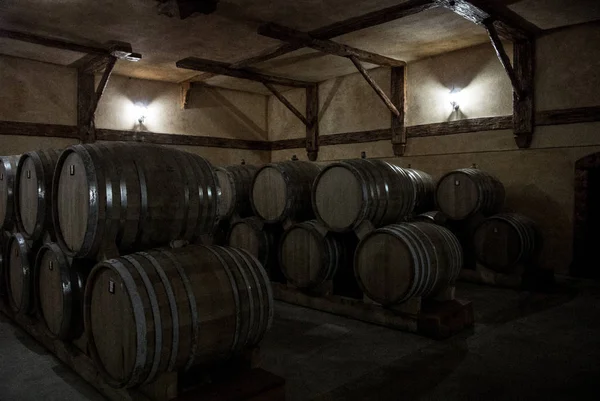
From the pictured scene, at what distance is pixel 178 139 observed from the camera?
35.7ft

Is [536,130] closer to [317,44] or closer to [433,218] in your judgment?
[433,218]

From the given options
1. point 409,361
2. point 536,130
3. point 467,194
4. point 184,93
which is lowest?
point 409,361

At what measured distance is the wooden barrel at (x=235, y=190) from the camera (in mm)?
6250

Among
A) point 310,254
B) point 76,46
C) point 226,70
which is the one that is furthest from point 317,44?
point 76,46

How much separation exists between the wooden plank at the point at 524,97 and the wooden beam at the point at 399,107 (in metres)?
2.33

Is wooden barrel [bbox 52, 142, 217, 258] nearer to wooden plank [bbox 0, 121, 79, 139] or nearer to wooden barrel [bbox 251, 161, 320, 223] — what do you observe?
wooden barrel [bbox 251, 161, 320, 223]

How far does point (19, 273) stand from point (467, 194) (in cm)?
571

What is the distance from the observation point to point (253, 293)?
116 inches

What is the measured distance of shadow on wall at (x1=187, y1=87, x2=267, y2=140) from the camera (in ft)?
37.1

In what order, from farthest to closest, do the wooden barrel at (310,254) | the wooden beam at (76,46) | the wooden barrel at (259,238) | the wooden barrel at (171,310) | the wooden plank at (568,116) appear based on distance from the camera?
the wooden beam at (76,46)
the wooden plank at (568,116)
the wooden barrel at (259,238)
the wooden barrel at (310,254)
the wooden barrel at (171,310)

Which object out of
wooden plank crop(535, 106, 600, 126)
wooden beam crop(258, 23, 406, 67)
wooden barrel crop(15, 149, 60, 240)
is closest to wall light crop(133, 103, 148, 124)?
wooden beam crop(258, 23, 406, 67)

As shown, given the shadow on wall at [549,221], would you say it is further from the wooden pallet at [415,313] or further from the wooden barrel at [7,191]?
the wooden barrel at [7,191]

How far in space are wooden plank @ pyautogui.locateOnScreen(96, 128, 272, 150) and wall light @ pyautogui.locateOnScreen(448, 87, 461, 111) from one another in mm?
5533

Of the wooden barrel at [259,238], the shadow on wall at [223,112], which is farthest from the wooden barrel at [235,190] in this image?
the shadow on wall at [223,112]
